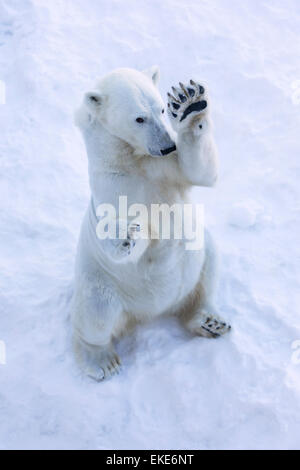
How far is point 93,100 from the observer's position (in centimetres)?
224

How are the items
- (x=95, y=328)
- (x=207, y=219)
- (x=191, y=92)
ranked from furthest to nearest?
(x=207, y=219)
(x=95, y=328)
(x=191, y=92)

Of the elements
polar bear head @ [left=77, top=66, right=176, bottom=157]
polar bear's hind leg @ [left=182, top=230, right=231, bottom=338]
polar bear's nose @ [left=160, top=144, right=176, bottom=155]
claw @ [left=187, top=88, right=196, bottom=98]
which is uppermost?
claw @ [left=187, top=88, right=196, bottom=98]

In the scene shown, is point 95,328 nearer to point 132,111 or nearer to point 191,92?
point 132,111

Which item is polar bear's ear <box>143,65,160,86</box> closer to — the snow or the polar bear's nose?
the polar bear's nose

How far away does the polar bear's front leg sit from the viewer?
85.0 inches

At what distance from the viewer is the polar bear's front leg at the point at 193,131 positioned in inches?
85.0

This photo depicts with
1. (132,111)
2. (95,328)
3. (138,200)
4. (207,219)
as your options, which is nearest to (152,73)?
(132,111)

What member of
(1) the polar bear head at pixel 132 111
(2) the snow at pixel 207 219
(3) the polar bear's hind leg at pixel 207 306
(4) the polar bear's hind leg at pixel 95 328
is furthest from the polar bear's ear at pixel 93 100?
(2) the snow at pixel 207 219

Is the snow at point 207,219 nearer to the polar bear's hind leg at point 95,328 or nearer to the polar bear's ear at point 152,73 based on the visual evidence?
the polar bear's hind leg at point 95,328

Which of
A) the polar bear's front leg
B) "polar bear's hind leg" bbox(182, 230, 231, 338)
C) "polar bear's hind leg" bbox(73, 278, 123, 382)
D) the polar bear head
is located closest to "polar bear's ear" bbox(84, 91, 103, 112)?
the polar bear head

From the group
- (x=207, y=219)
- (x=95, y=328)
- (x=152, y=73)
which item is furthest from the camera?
(x=207, y=219)

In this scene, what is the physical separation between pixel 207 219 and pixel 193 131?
5.20 ft

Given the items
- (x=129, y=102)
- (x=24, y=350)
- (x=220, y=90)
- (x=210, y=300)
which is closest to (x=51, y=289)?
(x=24, y=350)

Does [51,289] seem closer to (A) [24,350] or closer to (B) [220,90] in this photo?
(A) [24,350]
